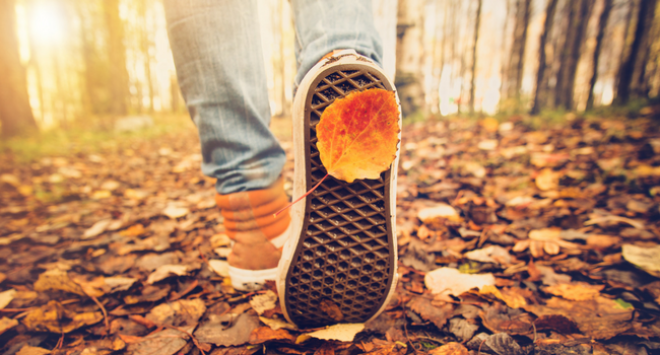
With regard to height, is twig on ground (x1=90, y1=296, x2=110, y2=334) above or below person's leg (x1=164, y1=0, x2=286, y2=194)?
below

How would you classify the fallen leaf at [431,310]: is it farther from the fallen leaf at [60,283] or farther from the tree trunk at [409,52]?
the tree trunk at [409,52]

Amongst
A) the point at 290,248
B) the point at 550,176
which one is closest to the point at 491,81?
the point at 550,176

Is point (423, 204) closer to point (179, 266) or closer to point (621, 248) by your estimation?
point (621, 248)

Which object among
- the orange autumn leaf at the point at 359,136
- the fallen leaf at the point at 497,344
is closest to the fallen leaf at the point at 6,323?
the orange autumn leaf at the point at 359,136

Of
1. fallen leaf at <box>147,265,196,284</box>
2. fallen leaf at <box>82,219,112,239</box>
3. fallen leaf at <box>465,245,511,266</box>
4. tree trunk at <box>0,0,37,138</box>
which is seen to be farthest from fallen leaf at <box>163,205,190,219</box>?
tree trunk at <box>0,0,37,138</box>

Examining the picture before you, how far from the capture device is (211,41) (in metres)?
0.74

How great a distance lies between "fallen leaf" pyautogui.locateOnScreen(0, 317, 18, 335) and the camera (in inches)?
32.0

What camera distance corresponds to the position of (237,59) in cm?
77

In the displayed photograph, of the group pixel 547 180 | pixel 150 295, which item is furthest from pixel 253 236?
pixel 547 180

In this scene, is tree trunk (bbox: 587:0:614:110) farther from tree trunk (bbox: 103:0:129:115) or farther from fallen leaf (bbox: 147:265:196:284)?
tree trunk (bbox: 103:0:129:115)

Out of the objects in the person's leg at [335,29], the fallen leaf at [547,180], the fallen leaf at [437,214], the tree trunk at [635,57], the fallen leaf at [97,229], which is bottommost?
the fallen leaf at [97,229]

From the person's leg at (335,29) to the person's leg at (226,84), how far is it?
0.48ft

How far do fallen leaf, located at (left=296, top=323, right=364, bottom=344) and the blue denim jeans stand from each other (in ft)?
1.33

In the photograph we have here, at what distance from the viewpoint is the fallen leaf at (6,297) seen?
91cm
